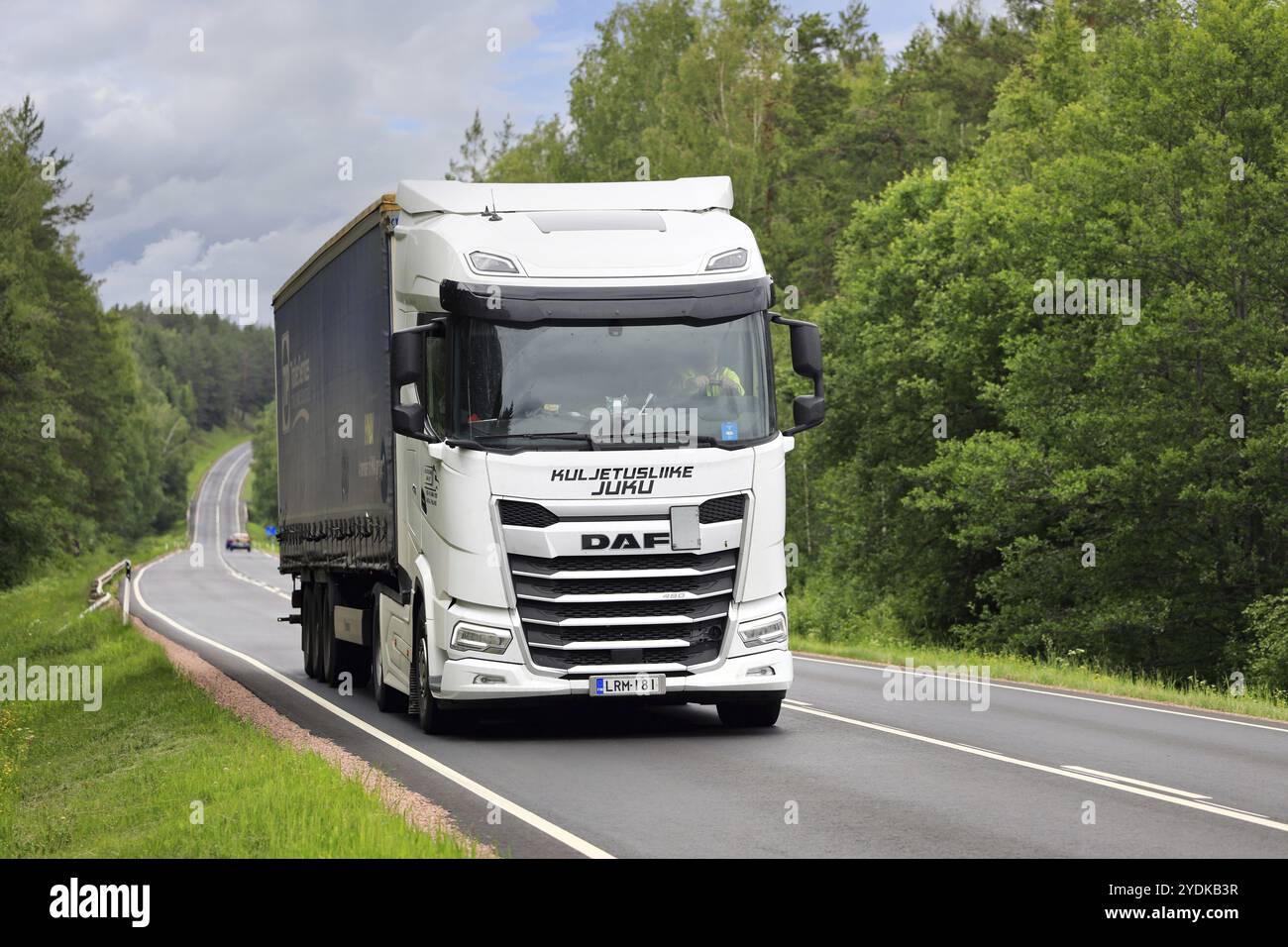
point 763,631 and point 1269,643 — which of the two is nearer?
point 763,631

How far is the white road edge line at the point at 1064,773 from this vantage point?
9.66 m

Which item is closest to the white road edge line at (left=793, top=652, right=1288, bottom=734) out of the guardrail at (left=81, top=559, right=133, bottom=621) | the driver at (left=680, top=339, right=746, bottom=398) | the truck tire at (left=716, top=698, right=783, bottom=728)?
the truck tire at (left=716, top=698, right=783, bottom=728)

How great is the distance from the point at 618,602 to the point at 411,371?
2.35m

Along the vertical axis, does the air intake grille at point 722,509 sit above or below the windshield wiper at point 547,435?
below

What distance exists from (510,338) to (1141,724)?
7.10 metres

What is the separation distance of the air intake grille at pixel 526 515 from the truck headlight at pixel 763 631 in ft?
5.74

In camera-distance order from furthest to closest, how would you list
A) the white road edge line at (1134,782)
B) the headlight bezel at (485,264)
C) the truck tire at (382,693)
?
the truck tire at (382,693) → the headlight bezel at (485,264) → the white road edge line at (1134,782)

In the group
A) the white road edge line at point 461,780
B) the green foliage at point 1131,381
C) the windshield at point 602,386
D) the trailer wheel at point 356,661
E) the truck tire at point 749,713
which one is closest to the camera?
the white road edge line at point 461,780

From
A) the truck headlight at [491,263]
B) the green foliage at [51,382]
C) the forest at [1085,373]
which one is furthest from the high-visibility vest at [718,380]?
the green foliage at [51,382]

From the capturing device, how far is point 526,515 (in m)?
12.6

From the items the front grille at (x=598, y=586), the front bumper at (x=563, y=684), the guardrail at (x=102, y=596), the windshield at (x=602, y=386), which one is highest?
the windshield at (x=602, y=386)

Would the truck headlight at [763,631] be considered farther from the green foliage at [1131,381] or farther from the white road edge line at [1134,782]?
the green foliage at [1131,381]

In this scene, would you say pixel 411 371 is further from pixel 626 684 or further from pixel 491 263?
Answer: pixel 626 684

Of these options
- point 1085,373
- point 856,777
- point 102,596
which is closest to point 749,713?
point 856,777
